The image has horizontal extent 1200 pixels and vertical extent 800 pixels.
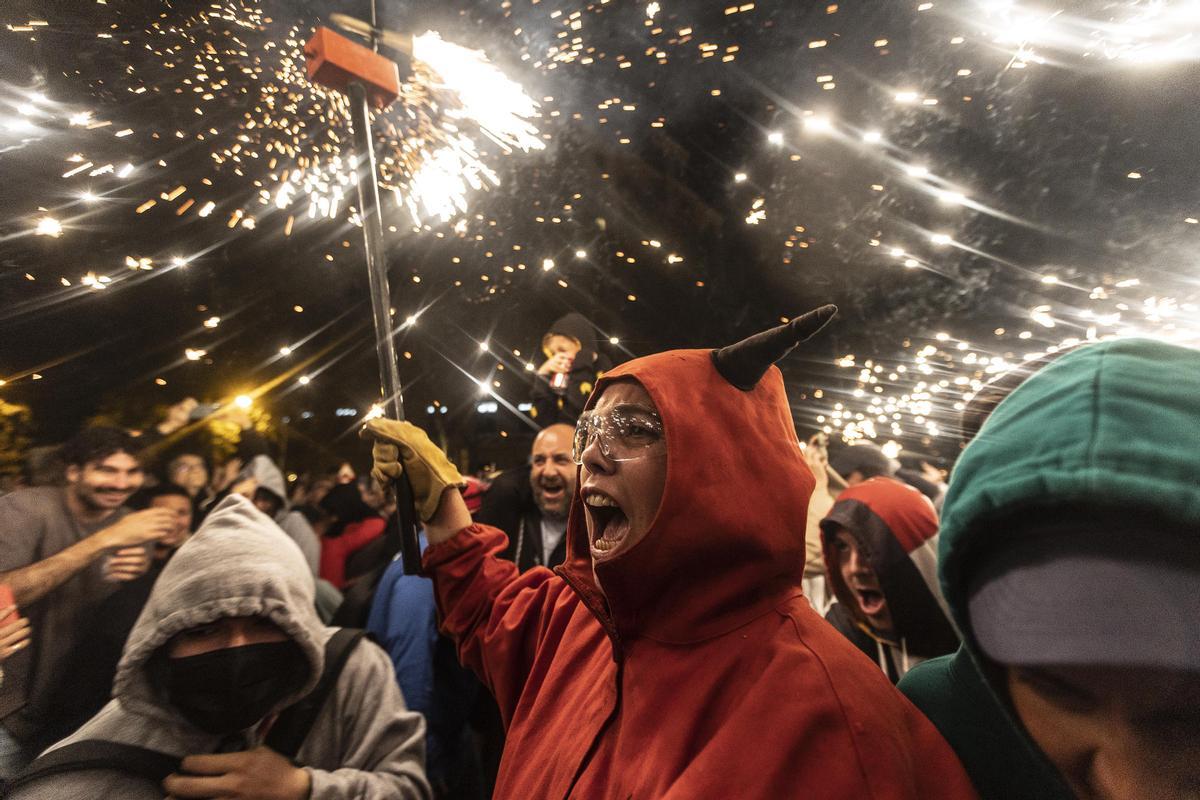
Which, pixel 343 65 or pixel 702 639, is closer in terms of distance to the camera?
pixel 702 639

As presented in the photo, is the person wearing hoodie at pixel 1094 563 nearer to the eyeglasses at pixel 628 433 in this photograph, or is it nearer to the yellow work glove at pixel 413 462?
the eyeglasses at pixel 628 433

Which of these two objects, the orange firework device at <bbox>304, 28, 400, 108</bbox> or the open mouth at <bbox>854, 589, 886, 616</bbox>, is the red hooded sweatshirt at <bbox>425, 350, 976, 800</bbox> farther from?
the orange firework device at <bbox>304, 28, 400, 108</bbox>

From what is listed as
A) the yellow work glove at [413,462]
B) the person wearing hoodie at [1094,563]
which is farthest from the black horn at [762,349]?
the yellow work glove at [413,462]

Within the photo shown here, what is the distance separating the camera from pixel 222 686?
176 centimetres

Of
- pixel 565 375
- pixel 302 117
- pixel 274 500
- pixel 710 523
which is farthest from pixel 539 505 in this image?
pixel 274 500

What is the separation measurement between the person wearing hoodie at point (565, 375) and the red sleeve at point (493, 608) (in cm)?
204

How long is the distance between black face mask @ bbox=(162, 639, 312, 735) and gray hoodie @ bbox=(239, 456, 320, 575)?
3631 mm

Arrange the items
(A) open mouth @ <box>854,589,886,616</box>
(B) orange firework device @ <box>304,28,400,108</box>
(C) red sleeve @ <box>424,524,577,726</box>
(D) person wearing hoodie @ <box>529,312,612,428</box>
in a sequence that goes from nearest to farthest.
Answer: (C) red sleeve @ <box>424,524,577,726</box> < (B) orange firework device @ <box>304,28,400,108</box> < (A) open mouth @ <box>854,589,886,616</box> < (D) person wearing hoodie @ <box>529,312,612,428</box>

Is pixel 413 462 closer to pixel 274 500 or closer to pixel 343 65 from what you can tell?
pixel 343 65

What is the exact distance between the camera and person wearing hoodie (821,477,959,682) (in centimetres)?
228

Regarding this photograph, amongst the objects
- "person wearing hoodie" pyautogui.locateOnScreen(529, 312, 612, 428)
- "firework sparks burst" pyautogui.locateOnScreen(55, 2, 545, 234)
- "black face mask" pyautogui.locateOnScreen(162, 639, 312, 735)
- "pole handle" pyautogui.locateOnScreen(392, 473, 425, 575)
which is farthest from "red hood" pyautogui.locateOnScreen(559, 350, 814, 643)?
"firework sparks burst" pyautogui.locateOnScreen(55, 2, 545, 234)

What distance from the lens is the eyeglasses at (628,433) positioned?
4.97ft

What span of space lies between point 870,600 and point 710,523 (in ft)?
5.56

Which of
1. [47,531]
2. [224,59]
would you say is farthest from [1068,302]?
[47,531]
